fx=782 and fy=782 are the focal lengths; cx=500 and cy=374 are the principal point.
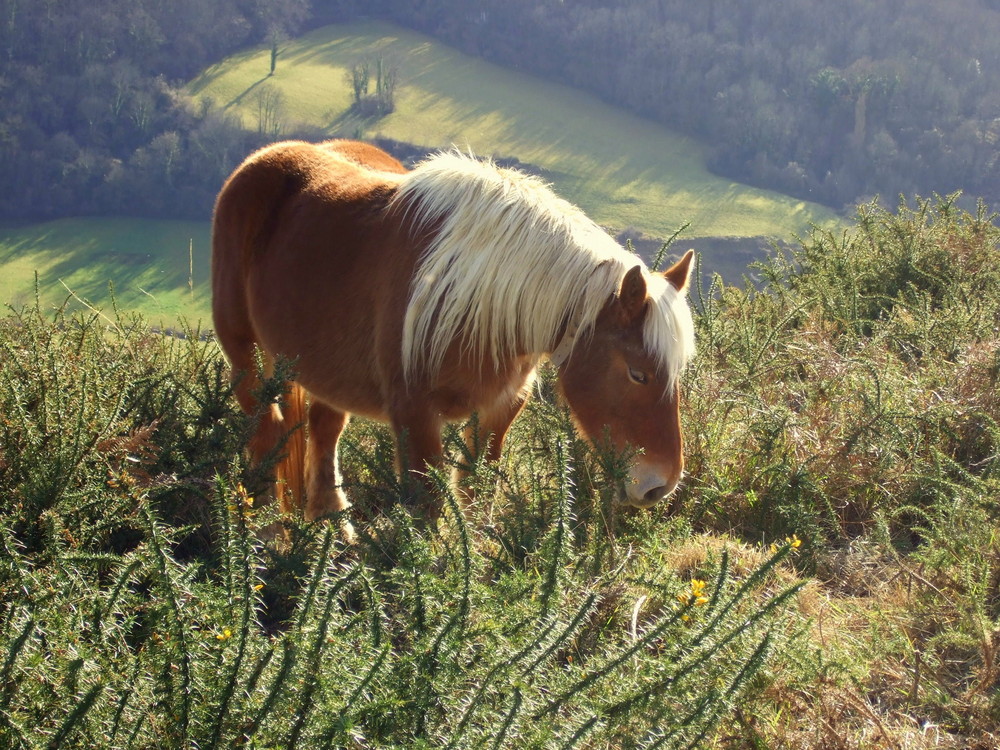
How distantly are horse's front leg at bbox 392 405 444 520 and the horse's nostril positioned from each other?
829 millimetres

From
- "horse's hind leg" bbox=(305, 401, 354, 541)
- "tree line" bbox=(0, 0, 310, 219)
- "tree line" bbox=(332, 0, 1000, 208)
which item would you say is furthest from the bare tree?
"horse's hind leg" bbox=(305, 401, 354, 541)

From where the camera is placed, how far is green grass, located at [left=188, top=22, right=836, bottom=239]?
92.8 feet

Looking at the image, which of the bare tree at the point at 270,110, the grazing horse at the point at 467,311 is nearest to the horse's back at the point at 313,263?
the grazing horse at the point at 467,311

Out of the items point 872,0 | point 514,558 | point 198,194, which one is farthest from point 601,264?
point 872,0

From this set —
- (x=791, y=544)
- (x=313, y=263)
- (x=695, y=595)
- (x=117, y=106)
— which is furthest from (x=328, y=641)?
(x=117, y=106)

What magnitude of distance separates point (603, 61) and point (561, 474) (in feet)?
142

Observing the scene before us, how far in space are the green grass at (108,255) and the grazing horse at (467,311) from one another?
19695mm

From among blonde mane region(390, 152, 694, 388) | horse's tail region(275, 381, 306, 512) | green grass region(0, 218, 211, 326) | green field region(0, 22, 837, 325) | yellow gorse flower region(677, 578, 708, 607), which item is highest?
blonde mane region(390, 152, 694, 388)

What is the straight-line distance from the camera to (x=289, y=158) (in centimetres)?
447

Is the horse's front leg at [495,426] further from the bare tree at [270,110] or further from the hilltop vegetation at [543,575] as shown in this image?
the bare tree at [270,110]

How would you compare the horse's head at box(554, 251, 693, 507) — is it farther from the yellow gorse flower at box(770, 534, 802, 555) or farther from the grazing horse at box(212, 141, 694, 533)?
the yellow gorse flower at box(770, 534, 802, 555)

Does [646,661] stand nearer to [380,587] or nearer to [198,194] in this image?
[380,587]

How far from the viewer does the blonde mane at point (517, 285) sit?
315cm

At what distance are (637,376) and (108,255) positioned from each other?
2881 centimetres
